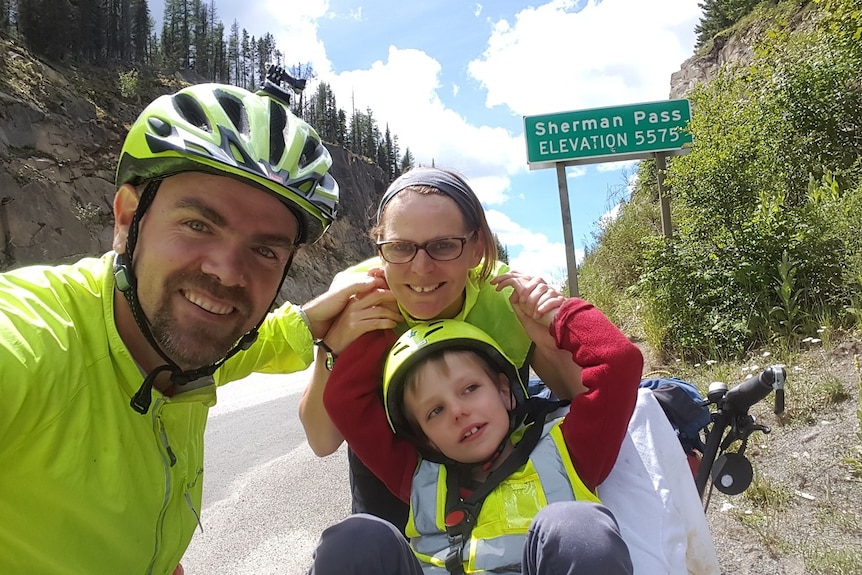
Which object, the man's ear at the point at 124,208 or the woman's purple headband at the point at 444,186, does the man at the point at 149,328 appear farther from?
the woman's purple headband at the point at 444,186

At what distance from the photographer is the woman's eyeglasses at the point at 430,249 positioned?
6.53 feet

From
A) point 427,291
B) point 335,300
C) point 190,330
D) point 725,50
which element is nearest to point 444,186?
point 427,291

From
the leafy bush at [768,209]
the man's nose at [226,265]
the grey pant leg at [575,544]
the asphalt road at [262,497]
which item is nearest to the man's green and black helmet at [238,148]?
the man's nose at [226,265]

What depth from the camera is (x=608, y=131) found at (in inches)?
251

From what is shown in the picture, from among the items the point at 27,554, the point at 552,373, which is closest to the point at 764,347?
the point at 552,373

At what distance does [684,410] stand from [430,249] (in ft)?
3.65

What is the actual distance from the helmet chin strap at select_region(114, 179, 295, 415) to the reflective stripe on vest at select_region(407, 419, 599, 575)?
847 millimetres

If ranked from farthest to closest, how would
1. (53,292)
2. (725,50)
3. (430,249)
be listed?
(725,50)
(430,249)
(53,292)

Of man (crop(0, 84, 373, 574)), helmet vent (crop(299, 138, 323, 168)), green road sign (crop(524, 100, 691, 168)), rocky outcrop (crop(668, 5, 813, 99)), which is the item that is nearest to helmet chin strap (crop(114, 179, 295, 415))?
man (crop(0, 84, 373, 574))

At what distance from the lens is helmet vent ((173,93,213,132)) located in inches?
68.9

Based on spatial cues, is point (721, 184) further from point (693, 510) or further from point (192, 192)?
point (192, 192)

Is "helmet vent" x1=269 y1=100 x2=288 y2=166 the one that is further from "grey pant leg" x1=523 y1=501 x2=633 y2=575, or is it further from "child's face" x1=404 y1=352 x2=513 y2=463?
"grey pant leg" x1=523 y1=501 x2=633 y2=575

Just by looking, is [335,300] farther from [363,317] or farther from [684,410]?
[684,410]

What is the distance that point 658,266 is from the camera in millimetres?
6285
